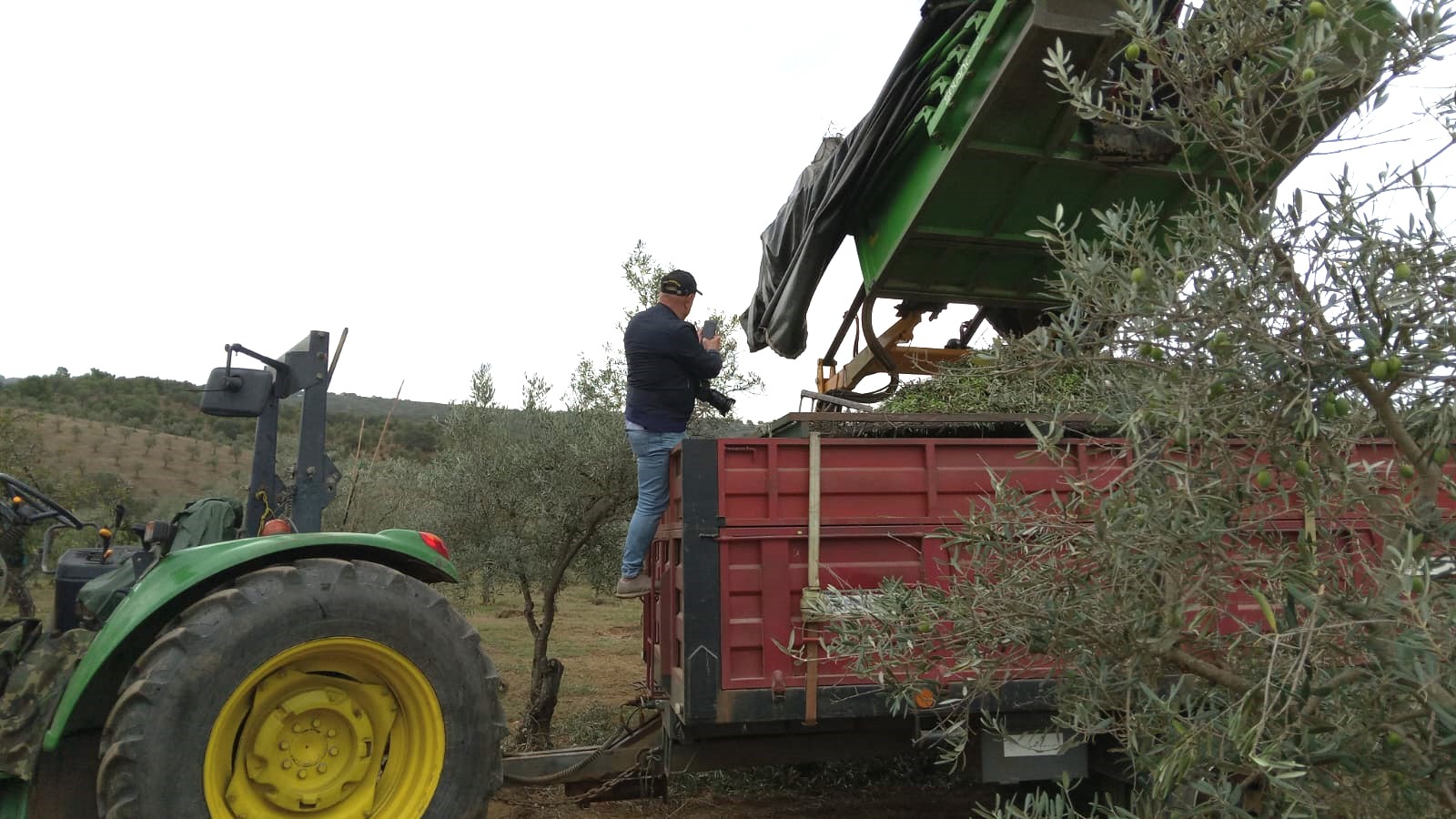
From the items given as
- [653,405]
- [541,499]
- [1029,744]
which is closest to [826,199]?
[653,405]

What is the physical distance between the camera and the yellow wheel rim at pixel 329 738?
12.1 feet

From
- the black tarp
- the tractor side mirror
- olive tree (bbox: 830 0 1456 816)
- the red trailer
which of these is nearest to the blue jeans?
the red trailer

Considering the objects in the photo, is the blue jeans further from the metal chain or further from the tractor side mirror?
the tractor side mirror

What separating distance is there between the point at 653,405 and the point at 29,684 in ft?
9.68

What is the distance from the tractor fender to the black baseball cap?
7.06 ft

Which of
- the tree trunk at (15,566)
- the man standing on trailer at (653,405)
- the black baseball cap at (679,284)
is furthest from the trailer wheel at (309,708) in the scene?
the black baseball cap at (679,284)

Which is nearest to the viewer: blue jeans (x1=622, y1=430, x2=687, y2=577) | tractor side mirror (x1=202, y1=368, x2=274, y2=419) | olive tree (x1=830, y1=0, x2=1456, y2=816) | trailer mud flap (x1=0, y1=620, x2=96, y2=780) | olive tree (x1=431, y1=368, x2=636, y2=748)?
olive tree (x1=830, y1=0, x2=1456, y2=816)

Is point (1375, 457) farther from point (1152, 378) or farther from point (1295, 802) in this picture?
point (1295, 802)

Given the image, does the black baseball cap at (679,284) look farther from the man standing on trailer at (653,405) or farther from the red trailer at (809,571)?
the red trailer at (809,571)

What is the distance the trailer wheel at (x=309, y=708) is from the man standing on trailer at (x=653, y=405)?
1386 mm

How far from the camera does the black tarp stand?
5.50m

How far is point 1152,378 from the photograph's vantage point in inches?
90.6

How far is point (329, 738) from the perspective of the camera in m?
3.85

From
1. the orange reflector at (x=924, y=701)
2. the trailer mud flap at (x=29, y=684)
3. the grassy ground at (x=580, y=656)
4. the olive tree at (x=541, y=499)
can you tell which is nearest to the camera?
the trailer mud flap at (x=29, y=684)
